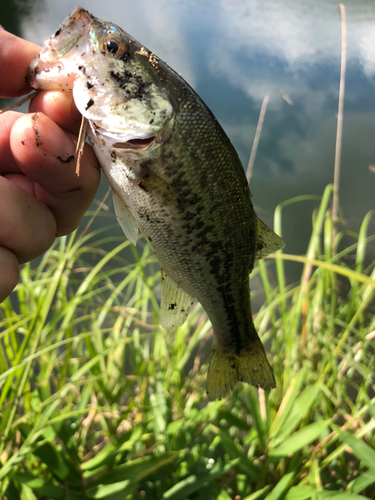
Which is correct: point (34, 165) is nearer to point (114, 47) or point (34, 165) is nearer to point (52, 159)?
point (52, 159)

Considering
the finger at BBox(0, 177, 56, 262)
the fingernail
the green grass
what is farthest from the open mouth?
the green grass

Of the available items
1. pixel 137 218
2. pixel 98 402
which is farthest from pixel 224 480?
pixel 137 218

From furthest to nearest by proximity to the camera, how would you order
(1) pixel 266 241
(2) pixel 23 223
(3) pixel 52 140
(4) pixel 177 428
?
(4) pixel 177 428
(1) pixel 266 241
(2) pixel 23 223
(3) pixel 52 140

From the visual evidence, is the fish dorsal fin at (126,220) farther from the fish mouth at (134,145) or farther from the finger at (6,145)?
the finger at (6,145)

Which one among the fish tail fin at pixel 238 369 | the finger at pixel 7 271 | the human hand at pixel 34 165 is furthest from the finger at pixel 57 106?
the fish tail fin at pixel 238 369

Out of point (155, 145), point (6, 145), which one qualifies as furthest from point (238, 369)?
point (6, 145)

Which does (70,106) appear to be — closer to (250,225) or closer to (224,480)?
(250,225)
